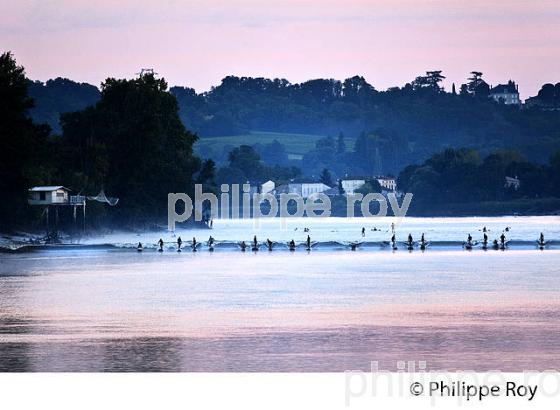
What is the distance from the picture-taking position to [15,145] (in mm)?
91125

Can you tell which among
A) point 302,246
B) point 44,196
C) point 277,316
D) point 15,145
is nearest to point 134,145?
point 44,196

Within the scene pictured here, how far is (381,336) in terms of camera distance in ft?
98.0

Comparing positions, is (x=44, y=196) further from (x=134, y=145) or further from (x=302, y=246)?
(x=134, y=145)

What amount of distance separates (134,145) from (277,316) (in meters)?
94.4

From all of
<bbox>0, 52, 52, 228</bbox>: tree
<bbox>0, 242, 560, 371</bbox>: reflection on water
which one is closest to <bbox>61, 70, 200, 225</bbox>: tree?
<bbox>0, 52, 52, 228</bbox>: tree

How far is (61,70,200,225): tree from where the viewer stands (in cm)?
12569

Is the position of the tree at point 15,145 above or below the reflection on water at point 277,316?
above

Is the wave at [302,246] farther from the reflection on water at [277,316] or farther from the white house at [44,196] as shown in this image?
the reflection on water at [277,316]

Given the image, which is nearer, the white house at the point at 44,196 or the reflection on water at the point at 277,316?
the reflection on water at the point at 277,316

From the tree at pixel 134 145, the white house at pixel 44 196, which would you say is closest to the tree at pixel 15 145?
the white house at pixel 44 196

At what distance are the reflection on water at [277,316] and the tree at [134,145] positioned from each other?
6137 cm

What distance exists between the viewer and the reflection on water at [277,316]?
26.0 metres
